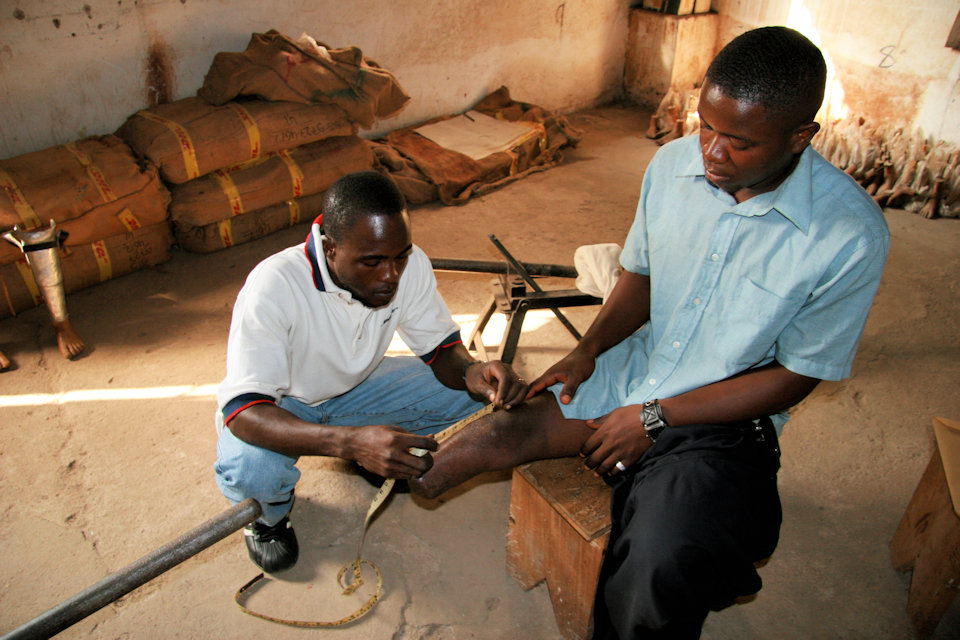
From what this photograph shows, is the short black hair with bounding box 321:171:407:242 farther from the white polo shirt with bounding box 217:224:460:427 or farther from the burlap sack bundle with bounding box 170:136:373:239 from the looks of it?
the burlap sack bundle with bounding box 170:136:373:239

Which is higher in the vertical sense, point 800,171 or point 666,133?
point 800,171

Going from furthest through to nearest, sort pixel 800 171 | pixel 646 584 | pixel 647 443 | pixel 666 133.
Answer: pixel 666 133 < pixel 647 443 < pixel 800 171 < pixel 646 584

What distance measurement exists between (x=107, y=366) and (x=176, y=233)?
1152 mm

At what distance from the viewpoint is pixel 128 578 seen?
5.25 ft

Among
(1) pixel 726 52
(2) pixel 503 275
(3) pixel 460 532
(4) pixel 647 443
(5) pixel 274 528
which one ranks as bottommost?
(3) pixel 460 532

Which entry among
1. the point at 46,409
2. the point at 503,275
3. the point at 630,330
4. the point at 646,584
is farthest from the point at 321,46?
the point at 646,584

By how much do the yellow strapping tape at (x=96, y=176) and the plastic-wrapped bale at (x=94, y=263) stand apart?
296mm

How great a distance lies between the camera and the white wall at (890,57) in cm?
482

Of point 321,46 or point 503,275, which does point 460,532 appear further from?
point 321,46

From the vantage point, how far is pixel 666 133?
622 centimetres

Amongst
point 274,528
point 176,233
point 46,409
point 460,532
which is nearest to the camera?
point 274,528

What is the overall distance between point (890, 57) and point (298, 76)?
4.50 metres

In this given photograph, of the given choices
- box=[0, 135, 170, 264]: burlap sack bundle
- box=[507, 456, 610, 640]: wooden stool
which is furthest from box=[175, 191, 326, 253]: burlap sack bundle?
box=[507, 456, 610, 640]: wooden stool

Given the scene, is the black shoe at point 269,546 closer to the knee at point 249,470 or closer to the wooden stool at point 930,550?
the knee at point 249,470
